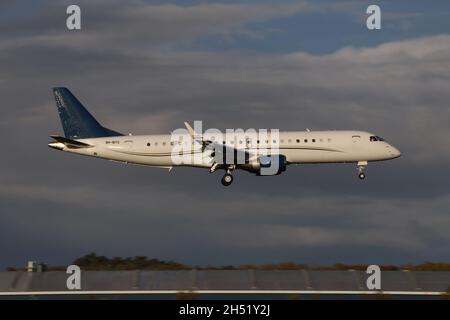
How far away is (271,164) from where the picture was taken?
7831 cm

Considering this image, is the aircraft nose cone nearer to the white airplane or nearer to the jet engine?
the white airplane

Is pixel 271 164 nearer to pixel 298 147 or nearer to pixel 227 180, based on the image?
pixel 298 147

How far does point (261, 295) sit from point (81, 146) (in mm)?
30957

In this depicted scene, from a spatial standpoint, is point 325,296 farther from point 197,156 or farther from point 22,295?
point 197,156

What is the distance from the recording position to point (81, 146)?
83.4m

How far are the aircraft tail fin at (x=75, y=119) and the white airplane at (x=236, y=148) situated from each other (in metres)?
0.11

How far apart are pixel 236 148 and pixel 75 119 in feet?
52.8

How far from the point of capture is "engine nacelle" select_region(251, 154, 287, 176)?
78312 millimetres

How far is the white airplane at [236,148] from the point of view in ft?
259

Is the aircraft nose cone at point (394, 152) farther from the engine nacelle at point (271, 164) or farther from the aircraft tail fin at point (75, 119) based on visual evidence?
the aircraft tail fin at point (75, 119)

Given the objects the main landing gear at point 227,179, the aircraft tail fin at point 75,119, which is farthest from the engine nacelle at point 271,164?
the aircraft tail fin at point 75,119

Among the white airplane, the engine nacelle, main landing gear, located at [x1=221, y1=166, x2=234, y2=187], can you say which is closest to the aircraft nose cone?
the white airplane
